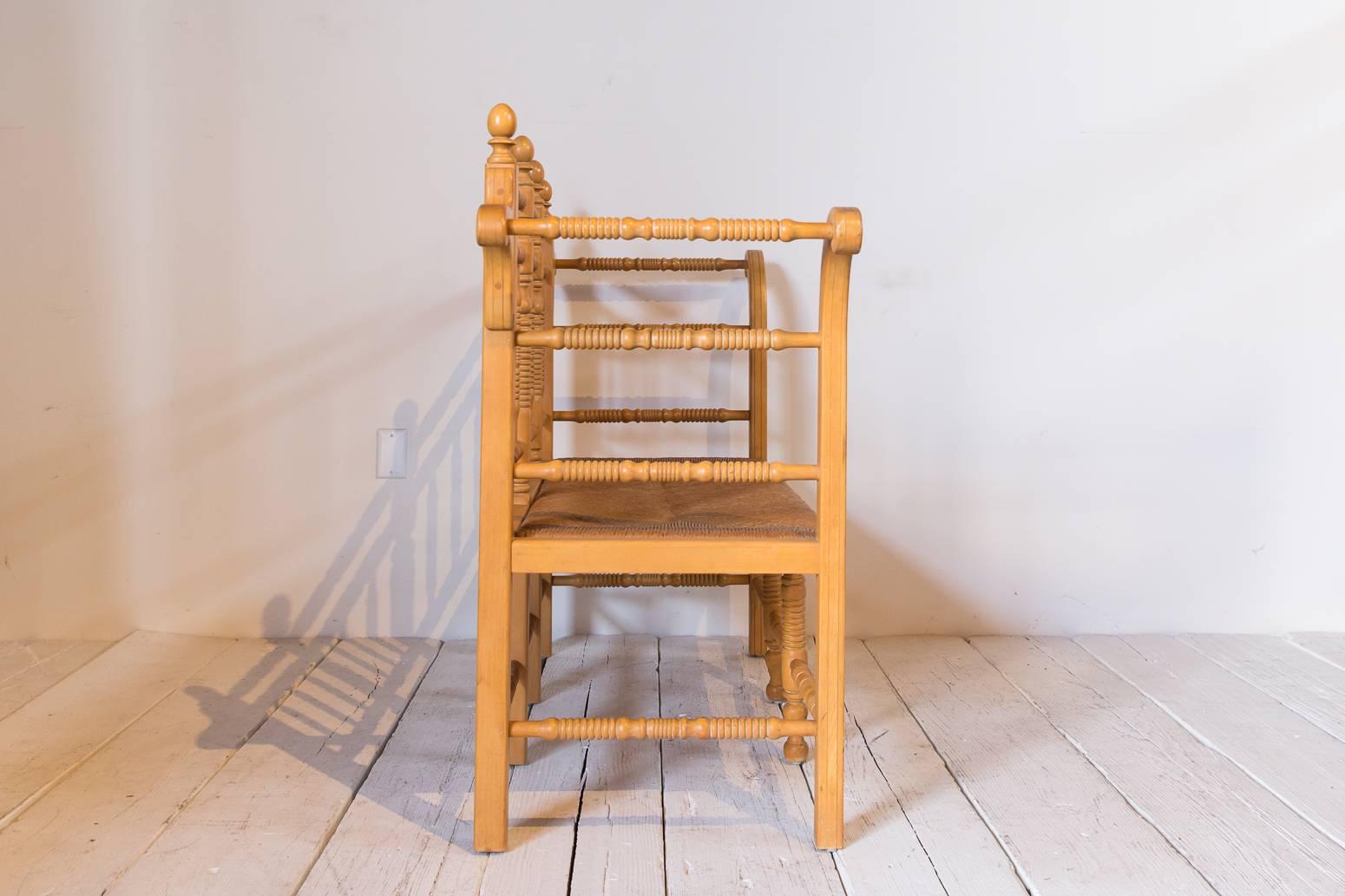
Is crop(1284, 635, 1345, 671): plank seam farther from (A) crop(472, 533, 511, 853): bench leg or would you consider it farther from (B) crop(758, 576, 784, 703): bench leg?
(A) crop(472, 533, 511, 853): bench leg

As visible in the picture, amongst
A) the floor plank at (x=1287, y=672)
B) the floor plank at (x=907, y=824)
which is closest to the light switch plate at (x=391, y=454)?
the floor plank at (x=907, y=824)

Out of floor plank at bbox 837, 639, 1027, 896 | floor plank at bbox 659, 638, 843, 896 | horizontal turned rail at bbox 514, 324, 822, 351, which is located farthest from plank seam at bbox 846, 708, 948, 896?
horizontal turned rail at bbox 514, 324, 822, 351

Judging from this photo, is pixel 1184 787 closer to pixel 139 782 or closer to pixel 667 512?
pixel 667 512

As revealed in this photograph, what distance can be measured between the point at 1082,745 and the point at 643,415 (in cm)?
82

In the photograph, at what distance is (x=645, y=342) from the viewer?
1.09 m

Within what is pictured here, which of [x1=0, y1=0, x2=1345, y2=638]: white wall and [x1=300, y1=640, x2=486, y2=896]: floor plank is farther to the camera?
[x1=0, y1=0, x2=1345, y2=638]: white wall

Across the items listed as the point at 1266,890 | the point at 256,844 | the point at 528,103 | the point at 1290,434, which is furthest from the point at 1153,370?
the point at 256,844

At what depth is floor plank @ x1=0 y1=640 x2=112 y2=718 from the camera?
62.2 inches

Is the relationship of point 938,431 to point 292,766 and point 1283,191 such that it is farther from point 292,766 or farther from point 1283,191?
point 292,766

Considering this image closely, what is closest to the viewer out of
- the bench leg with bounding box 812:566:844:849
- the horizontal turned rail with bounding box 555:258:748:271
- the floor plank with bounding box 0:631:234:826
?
the bench leg with bounding box 812:566:844:849

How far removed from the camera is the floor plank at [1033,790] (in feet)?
3.62

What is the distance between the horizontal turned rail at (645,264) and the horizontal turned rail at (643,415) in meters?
0.23

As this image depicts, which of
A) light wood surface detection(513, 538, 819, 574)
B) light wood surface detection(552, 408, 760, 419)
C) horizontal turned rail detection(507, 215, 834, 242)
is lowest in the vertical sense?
light wood surface detection(513, 538, 819, 574)

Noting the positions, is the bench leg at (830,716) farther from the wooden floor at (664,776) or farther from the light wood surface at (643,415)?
the light wood surface at (643,415)
